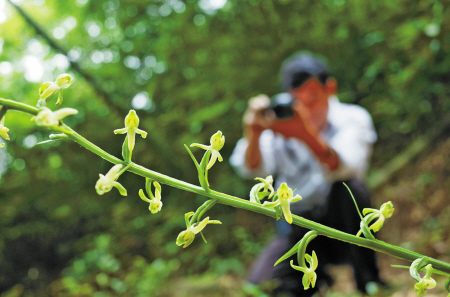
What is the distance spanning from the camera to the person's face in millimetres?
1520

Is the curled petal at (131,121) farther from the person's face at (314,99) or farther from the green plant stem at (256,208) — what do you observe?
the person's face at (314,99)

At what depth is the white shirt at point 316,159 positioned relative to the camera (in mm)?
1407

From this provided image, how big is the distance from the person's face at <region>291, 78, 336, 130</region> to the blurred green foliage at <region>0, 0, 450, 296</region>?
64 centimetres

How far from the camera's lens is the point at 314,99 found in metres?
1.56

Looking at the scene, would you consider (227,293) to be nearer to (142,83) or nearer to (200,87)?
(200,87)

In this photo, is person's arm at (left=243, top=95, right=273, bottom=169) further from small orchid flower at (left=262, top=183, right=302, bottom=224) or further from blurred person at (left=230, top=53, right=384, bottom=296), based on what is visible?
small orchid flower at (left=262, top=183, right=302, bottom=224)

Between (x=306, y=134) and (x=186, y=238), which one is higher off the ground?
(x=186, y=238)

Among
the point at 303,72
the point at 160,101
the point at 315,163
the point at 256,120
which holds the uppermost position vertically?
the point at 303,72

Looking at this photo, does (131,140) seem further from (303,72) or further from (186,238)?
(303,72)

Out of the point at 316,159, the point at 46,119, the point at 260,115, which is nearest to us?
the point at 46,119

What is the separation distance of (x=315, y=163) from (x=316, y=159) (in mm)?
97

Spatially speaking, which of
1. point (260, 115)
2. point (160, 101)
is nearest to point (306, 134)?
point (260, 115)

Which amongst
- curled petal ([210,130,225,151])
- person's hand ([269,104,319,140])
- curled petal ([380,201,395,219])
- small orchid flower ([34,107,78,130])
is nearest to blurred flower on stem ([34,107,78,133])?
small orchid flower ([34,107,78,130])

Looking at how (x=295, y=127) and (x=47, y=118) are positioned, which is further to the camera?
(x=295, y=127)
